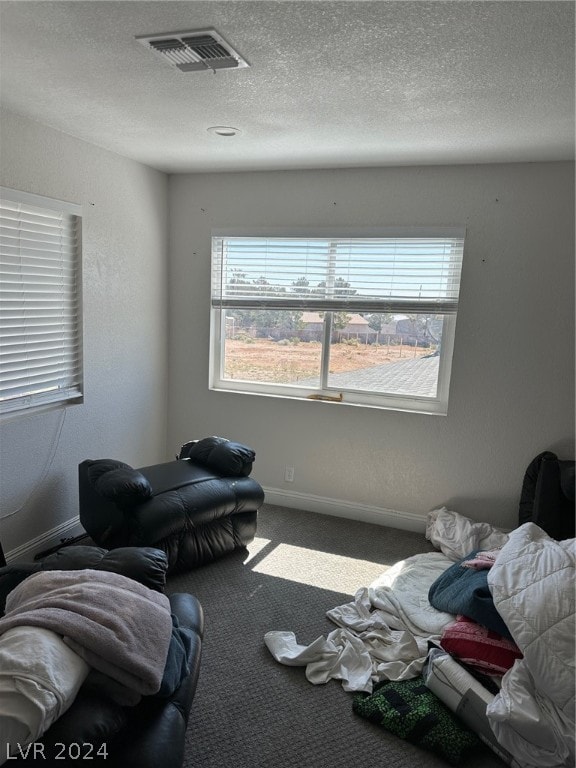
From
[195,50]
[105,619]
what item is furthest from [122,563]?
[195,50]

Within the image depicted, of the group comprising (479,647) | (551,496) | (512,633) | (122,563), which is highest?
(122,563)

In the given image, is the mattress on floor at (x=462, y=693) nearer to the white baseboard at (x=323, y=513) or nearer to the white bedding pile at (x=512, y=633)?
the white bedding pile at (x=512, y=633)

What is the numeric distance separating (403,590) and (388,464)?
986 mm

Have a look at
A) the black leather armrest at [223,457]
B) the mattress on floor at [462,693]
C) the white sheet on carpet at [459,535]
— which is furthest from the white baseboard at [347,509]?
the mattress on floor at [462,693]

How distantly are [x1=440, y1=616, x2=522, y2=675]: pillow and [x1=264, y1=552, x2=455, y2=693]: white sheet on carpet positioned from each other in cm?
19

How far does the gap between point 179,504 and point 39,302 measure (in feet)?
4.42

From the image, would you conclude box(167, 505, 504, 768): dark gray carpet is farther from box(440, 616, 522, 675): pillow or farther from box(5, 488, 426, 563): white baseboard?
box(440, 616, 522, 675): pillow

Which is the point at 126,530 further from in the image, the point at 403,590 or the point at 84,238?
the point at 84,238

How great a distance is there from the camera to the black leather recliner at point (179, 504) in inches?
105

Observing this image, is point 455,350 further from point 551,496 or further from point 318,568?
point 318,568

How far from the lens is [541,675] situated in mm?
1693

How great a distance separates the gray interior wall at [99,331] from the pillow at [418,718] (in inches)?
79.7

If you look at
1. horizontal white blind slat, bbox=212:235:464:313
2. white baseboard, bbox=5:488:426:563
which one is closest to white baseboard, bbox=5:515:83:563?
white baseboard, bbox=5:488:426:563

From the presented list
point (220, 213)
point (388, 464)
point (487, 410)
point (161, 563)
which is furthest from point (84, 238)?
point (487, 410)
